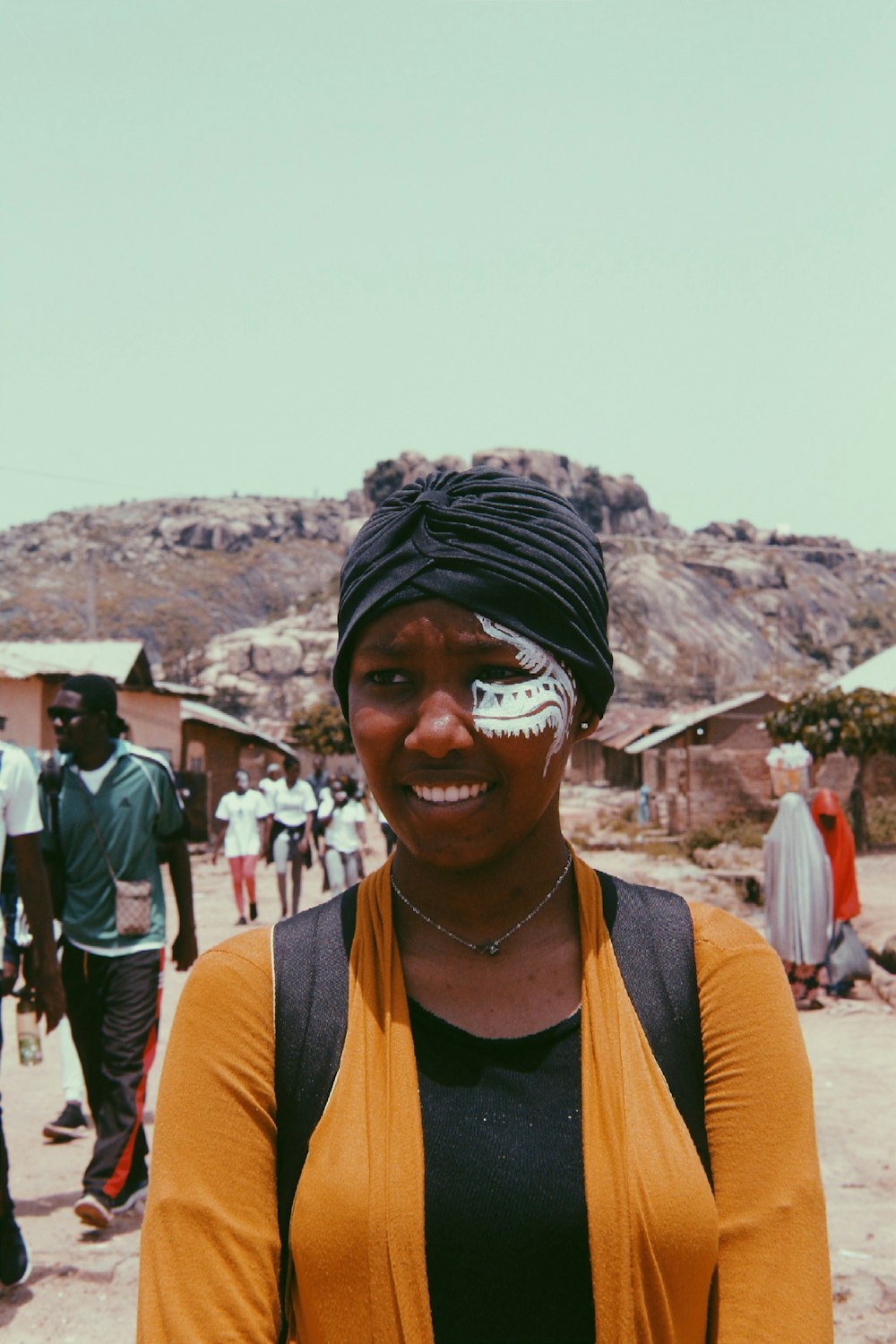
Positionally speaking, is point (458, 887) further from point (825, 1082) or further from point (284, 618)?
point (284, 618)

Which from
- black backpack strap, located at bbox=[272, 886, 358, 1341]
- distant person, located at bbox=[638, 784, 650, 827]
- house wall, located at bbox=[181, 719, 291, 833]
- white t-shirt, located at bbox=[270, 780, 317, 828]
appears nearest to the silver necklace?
black backpack strap, located at bbox=[272, 886, 358, 1341]

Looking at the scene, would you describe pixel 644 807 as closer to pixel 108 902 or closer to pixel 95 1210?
pixel 108 902

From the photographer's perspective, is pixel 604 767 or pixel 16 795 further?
pixel 604 767

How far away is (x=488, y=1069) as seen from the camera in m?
1.54

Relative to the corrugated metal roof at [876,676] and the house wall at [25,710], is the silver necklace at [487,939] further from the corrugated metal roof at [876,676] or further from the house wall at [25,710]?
the corrugated metal roof at [876,676]

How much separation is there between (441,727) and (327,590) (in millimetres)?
99538

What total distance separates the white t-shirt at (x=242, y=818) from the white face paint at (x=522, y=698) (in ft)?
35.5

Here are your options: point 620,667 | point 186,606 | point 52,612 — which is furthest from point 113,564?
point 620,667

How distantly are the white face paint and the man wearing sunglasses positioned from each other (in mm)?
3544

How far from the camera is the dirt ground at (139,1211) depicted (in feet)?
13.2

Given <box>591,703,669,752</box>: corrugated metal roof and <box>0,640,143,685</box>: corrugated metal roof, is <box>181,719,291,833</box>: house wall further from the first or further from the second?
<box>591,703,669,752</box>: corrugated metal roof

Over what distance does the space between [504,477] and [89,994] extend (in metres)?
3.84

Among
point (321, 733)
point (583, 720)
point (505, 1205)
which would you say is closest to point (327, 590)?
point (321, 733)

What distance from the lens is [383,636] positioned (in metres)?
1.63
